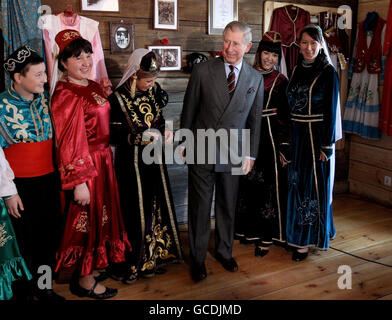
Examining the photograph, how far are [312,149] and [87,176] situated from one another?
59.2 inches

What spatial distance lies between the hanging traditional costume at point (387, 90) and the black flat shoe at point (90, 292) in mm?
2824

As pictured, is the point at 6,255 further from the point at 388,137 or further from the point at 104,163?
the point at 388,137

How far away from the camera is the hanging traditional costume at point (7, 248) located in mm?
1845

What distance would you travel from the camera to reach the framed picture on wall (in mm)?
3254

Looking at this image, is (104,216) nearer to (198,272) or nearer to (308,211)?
(198,272)

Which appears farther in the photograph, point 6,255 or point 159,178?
point 159,178

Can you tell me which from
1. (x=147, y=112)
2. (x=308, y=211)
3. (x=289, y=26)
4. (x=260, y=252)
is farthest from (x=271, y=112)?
(x=289, y=26)

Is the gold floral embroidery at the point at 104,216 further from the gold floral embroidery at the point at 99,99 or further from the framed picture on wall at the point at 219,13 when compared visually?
the framed picture on wall at the point at 219,13

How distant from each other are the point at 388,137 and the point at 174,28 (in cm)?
229

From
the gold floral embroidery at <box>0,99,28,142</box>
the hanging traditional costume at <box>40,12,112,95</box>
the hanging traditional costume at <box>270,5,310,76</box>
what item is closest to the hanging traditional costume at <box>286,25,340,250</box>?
the hanging traditional costume at <box>270,5,310,76</box>

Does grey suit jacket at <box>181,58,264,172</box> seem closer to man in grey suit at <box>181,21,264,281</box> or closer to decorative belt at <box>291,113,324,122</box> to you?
man in grey suit at <box>181,21,264,281</box>

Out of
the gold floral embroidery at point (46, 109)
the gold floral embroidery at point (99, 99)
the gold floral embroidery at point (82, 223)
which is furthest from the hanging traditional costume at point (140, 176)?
the gold floral embroidery at point (46, 109)

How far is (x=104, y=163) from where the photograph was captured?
2.26 m

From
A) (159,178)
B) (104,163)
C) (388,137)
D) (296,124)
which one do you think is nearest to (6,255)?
(104,163)
